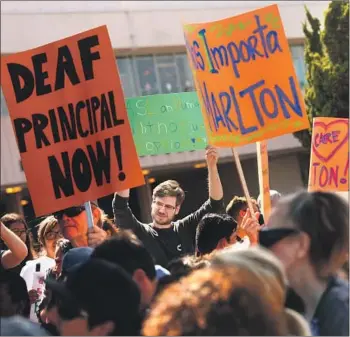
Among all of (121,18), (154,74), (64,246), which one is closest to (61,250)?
(64,246)

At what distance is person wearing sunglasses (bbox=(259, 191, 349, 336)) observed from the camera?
3326mm

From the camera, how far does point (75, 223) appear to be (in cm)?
519

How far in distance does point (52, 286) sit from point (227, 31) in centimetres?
303

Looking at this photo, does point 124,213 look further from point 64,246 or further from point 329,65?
point 329,65

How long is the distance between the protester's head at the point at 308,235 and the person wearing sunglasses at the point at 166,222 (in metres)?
2.18

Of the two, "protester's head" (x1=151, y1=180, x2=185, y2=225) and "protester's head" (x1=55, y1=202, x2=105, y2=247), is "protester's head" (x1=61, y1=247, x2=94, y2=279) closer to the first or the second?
"protester's head" (x1=55, y1=202, x2=105, y2=247)

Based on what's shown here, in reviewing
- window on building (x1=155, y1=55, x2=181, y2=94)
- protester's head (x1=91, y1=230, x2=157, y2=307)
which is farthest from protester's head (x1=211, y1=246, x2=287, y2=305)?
window on building (x1=155, y1=55, x2=181, y2=94)

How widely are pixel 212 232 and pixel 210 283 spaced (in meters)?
2.60

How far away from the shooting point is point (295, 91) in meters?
5.59

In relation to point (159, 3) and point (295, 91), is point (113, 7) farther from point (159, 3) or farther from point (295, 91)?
point (295, 91)

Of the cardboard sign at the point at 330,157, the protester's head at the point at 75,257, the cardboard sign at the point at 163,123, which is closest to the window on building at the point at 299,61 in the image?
the cardboard sign at the point at 330,157

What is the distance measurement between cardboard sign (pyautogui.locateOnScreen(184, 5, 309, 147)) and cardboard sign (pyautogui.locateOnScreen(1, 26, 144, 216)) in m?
0.88

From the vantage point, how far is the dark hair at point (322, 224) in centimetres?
341

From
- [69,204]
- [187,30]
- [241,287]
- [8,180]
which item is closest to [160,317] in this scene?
[241,287]
